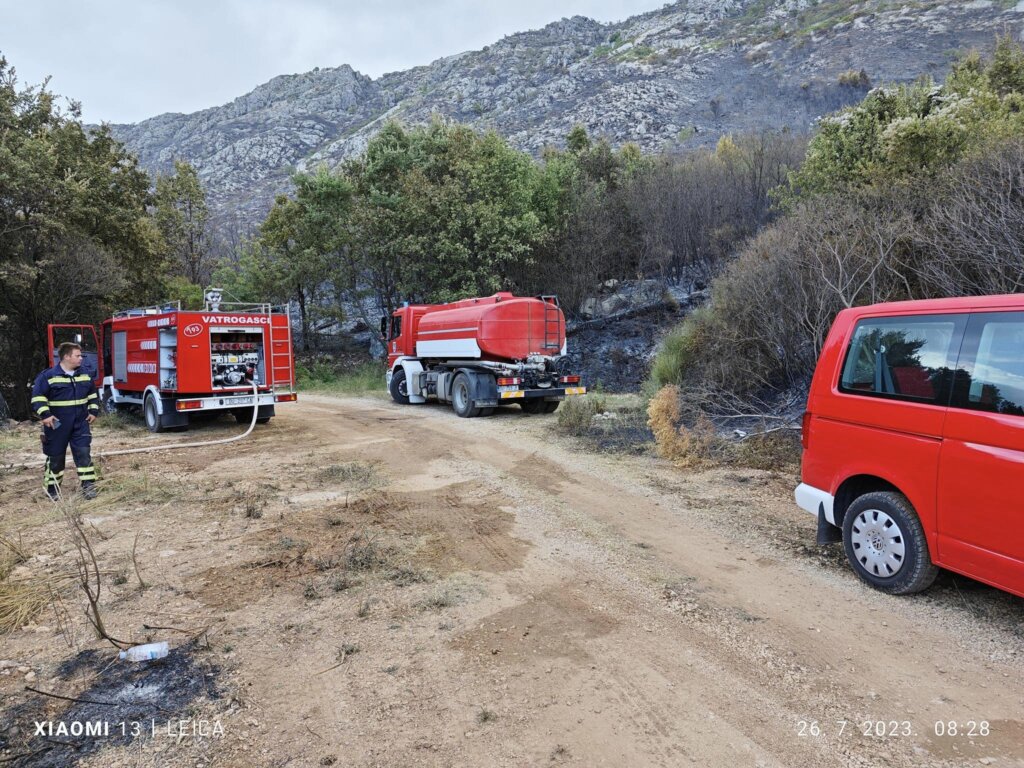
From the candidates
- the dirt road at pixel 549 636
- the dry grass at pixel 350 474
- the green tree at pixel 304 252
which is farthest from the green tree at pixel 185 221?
the dirt road at pixel 549 636

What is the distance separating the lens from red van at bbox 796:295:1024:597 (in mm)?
3371

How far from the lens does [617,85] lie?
5103 cm

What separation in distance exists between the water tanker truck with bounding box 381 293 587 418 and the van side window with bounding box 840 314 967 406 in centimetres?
886

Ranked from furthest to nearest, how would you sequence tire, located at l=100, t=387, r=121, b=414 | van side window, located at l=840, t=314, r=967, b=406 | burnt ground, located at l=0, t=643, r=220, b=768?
1. tire, located at l=100, t=387, r=121, b=414
2. van side window, located at l=840, t=314, r=967, b=406
3. burnt ground, located at l=0, t=643, r=220, b=768

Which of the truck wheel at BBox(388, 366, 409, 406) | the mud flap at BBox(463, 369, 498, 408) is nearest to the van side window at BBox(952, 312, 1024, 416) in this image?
the mud flap at BBox(463, 369, 498, 408)

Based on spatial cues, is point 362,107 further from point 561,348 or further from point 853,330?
point 853,330

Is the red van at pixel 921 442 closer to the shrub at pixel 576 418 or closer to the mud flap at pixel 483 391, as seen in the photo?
the shrub at pixel 576 418

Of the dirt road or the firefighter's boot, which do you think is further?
the firefighter's boot

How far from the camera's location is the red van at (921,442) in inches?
133

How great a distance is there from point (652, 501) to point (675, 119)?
43693 mm

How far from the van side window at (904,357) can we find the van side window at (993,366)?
0.27 ft

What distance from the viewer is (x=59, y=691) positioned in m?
3.08

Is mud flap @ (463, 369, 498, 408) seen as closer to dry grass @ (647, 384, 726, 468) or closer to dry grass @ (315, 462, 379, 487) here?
dry grass @ (647, 384, 726, 468)

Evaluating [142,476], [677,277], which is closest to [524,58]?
[677,277]
